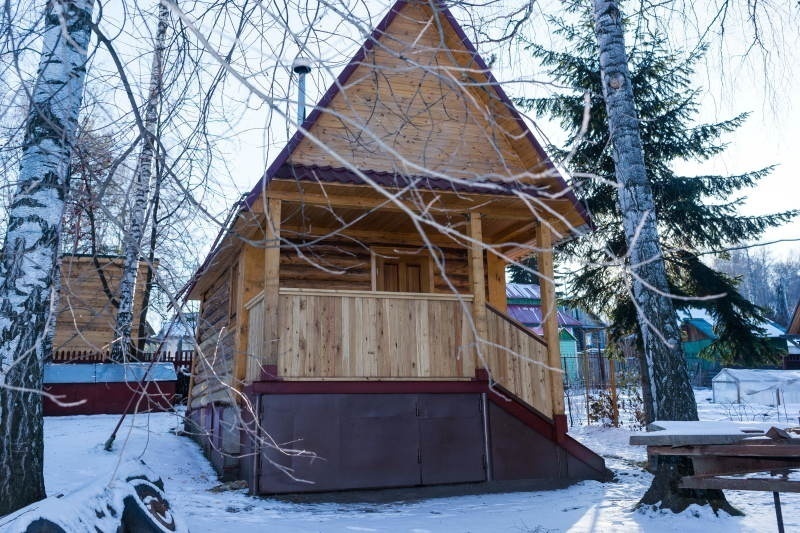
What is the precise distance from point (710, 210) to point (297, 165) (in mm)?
10299

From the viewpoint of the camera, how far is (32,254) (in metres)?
4.84

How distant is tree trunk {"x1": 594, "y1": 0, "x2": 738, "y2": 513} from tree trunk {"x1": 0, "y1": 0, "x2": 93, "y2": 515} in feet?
17.9

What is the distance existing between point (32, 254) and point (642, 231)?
642 centimetres

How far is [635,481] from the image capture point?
32.5 feet

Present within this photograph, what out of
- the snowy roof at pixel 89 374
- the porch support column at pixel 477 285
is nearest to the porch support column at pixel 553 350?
the porch support column at pixel 477 285

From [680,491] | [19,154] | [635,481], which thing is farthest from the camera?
[635,481]

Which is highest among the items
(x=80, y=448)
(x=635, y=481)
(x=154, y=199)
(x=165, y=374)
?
(x=154, y=199)

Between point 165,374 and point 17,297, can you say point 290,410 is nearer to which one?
point 17,297

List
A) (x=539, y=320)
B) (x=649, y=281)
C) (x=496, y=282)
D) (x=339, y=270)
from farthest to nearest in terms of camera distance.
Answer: (x=539, y=320)
(x=496, y=282)
(x=339, y=270)
(x=649, y=281)

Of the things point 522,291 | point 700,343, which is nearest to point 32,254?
point 522,291

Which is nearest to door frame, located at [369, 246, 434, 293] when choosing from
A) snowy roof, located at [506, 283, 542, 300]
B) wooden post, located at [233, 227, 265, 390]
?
wooden post, located at [233, 227, 265, 390]

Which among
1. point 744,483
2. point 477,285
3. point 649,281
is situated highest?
point 477,285

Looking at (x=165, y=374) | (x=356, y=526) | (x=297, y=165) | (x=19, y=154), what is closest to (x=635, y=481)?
(x=356, y=526)

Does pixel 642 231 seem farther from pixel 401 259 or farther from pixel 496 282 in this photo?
pixel 401 259
